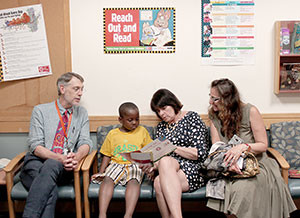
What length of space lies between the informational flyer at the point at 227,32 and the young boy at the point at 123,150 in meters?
0.95

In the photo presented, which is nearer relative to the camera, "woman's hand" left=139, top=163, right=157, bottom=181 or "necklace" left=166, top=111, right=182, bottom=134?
"woman's hand" left=139, top=163, right=157, bottom=181

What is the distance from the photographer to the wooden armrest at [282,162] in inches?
97.1

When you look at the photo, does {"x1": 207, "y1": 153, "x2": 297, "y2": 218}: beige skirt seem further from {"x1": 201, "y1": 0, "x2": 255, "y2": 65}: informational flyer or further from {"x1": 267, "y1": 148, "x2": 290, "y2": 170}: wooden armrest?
{"x1": 201, "y1": 0, "x2": 255, "y2": 65}: informational flyer

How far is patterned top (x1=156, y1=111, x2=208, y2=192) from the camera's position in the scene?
101 inches

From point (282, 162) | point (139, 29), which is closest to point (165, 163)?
point (282, 162)

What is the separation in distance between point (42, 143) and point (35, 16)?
1.23 m

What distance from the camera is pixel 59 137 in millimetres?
2805

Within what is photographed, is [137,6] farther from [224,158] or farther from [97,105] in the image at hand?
[224,158]

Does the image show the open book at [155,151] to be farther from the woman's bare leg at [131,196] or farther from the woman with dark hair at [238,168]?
the woman with dark hair at [238,168]

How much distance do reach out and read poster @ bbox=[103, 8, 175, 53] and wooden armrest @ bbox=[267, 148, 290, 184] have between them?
4.38 feet

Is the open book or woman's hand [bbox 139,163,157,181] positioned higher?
the open book

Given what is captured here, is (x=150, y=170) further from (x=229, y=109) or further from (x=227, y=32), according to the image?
(x=227, y=32)

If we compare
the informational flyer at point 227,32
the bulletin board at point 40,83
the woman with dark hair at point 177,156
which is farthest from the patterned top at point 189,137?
the bulletin board at point 40,83

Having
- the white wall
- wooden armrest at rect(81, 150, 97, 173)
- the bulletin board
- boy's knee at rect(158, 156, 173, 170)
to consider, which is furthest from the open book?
the bulletin board
